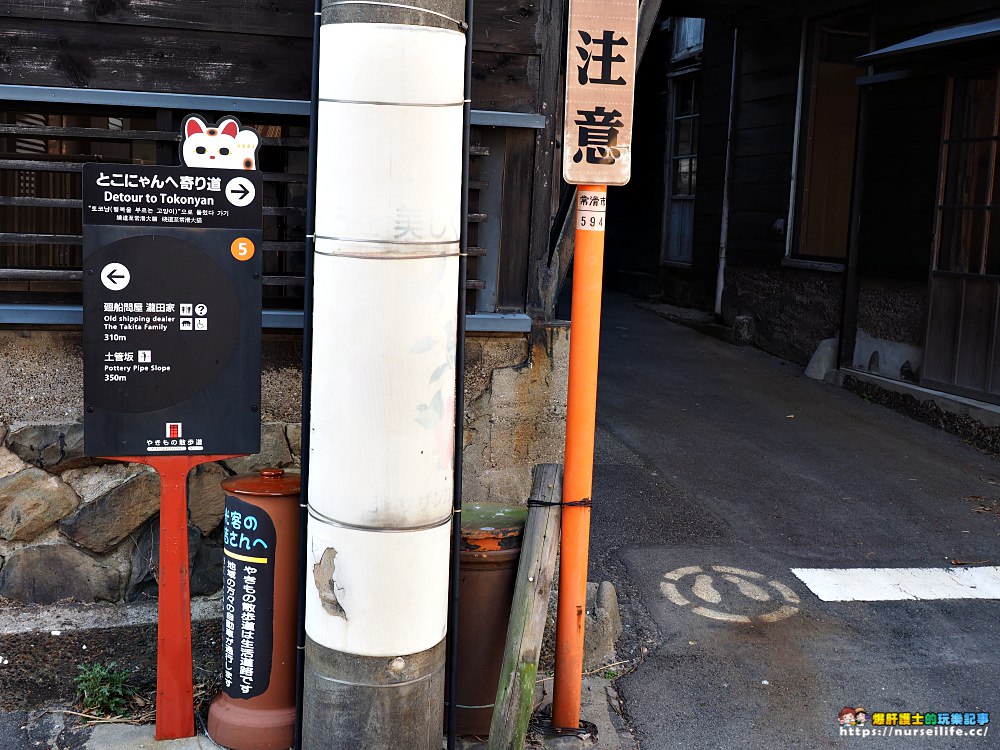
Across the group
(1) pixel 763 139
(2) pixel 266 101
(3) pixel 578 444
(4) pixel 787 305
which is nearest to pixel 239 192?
(2) pixel 266 101

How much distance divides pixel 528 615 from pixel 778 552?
2.70m

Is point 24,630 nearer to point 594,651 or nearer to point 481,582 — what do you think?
point 481,582

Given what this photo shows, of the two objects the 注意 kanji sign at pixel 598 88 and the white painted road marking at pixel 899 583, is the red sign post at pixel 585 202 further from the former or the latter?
the white painted road marking at pixel 899 583

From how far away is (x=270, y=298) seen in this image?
510cm

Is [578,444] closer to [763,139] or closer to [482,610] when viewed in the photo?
[482,610]

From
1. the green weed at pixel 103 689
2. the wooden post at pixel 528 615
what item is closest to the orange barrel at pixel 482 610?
the wooden post at pixel 528 615

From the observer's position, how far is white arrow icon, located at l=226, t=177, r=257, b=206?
3756 mm

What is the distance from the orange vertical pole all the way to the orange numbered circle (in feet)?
3.95

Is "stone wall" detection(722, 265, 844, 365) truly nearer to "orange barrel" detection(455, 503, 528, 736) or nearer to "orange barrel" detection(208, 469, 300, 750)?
"orange barrel" detection(455, 503, 528, 736)

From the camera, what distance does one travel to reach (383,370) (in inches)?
128

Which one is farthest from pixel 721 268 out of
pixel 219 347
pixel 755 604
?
pixel 219 347

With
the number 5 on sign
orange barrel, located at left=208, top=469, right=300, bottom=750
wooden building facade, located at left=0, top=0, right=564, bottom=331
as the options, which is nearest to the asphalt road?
orange barrel, located at left=208, top=469, right=300, bottom=750

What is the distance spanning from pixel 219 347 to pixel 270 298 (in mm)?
1330

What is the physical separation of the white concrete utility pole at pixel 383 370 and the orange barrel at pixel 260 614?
1.01ft
